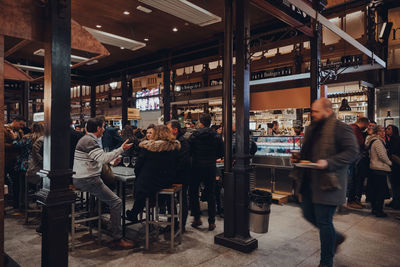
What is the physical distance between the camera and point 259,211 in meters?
3.99

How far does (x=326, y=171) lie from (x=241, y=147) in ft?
4.22

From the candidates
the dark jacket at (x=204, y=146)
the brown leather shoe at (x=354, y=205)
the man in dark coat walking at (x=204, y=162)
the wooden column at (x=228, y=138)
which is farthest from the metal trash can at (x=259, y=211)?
the brown leather shoe at (x=354, y=205)

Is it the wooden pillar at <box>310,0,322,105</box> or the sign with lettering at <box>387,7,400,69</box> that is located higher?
the sign with lettering at <box>387,7,400,69</box>

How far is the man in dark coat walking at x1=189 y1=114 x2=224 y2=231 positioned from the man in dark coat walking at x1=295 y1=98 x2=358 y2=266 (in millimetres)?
1804

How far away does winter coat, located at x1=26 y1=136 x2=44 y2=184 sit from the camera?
465 cm

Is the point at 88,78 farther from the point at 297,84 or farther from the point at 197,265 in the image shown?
the point at 197,265

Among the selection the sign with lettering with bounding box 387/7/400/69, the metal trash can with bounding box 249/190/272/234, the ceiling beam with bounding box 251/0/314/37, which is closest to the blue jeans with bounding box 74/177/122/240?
the metal trash can with bounding box 249/190/272/234

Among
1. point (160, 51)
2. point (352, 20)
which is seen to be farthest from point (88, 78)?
point (352, 20)

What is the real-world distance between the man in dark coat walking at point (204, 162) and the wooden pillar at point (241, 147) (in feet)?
2.49

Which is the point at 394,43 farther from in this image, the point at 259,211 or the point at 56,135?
the point at 56,135

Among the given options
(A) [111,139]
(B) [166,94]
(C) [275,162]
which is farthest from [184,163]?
(B) [166,94]

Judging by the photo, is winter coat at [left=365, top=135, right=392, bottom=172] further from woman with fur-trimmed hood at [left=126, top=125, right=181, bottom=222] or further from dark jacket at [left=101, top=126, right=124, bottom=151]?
dark jacket at [left=101, top=126, right=124, bottom=151]

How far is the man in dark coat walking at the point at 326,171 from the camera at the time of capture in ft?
9.04

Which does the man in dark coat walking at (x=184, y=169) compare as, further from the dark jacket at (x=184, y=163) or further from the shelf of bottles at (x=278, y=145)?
the shelf of bottles at (x=278, y=145)
